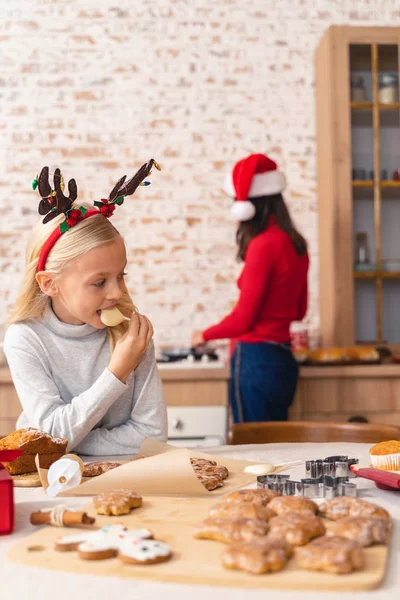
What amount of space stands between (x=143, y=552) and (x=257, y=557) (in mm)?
134

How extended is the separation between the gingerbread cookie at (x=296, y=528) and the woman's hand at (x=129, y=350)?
2.76 ft

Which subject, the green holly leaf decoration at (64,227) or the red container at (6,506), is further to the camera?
the green holly leaf decoration at (64,227)

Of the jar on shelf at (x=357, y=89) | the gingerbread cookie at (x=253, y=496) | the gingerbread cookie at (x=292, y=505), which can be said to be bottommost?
the gingerbread cookie at (x=253, y=496)

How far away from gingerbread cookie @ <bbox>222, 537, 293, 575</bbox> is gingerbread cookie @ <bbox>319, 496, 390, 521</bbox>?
178mm

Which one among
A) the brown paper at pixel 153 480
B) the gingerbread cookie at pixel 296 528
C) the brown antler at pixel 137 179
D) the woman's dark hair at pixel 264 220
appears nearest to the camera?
the gingerbread cookie at pixel 296 528

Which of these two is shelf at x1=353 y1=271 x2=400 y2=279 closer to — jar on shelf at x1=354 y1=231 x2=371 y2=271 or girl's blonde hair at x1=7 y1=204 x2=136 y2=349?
jar on shelf at x1=354 y1=231 x2=371 y2=271

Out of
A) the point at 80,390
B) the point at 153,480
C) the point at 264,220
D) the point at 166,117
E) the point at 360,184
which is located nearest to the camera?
the point at 153,480

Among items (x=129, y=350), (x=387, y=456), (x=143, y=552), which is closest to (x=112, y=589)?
(x=143, y=552)

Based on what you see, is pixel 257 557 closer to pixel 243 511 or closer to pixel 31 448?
pixel 243 511

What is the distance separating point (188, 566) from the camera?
0.83m

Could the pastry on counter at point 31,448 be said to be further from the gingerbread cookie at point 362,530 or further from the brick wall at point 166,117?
the brick wall at point 166,117

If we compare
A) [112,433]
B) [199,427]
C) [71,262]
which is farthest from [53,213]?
[199,427]

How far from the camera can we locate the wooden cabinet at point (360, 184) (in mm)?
3943

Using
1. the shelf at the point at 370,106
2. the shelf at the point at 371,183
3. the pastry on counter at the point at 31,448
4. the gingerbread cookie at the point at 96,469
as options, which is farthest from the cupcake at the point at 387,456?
the shelf at the point at 370,106
